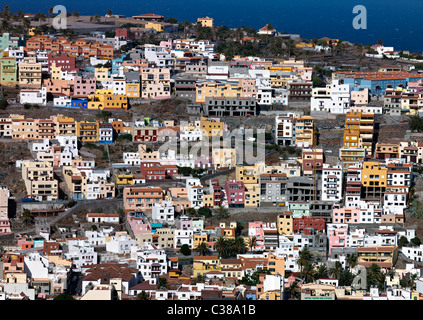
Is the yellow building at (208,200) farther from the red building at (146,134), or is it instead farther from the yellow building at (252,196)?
the red building at (146,134)

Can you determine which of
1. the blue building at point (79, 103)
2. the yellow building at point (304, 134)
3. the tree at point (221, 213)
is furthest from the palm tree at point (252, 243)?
the blue building at point (79, 103)

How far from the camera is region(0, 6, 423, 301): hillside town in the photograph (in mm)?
19016

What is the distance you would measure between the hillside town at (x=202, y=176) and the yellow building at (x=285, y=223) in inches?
1.3

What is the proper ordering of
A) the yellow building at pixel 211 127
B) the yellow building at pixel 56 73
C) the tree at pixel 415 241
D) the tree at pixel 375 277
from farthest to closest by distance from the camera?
the yellow building at pixel 56 73
the yellow building at pixel 211 127
the tree at pixel 415 241
the tree at pixel 375 277

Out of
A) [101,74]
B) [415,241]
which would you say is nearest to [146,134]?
[101,74]

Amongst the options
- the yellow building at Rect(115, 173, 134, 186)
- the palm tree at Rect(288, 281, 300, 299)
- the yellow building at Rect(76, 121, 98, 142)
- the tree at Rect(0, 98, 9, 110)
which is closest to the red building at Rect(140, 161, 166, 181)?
the yellow building at Rect(115, 173, 134, 186)

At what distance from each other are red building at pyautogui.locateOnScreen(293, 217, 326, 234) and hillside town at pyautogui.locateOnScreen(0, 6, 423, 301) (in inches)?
2.3

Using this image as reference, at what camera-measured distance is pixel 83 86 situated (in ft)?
104

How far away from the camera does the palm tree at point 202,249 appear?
21.1m

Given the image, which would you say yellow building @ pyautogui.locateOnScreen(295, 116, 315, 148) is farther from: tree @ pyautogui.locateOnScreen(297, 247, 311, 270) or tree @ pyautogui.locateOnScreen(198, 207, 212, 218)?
tree @ pyautogui.locateOnScreen(297, 247, 311, 270)

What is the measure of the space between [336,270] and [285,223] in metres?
3.56

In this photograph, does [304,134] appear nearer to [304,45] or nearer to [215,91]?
[215,91]
